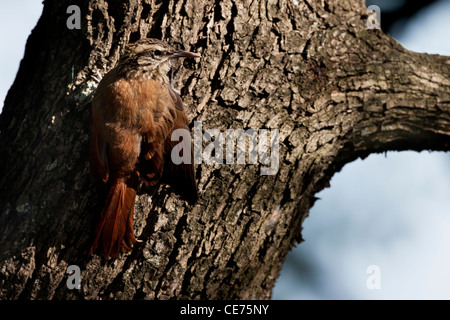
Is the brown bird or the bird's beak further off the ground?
the bird's beak

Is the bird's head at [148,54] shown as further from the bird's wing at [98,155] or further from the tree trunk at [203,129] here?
the bird's wing at [98,155]

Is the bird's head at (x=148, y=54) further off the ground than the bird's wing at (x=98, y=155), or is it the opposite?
the bird's head at (x=148, y=54)

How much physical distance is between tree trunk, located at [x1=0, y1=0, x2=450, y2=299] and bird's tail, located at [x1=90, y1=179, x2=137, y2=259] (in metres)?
0.06

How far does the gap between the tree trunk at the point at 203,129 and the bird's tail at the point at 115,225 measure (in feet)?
0.20

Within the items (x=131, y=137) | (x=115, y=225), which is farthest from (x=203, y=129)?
(x=115, y=225)

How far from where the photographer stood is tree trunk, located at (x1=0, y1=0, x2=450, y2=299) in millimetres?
2562

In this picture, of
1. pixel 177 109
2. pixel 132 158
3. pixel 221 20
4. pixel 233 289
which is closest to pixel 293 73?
pixel 221 20

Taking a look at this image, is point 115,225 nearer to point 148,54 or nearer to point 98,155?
point 98,155

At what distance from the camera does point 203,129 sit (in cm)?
269

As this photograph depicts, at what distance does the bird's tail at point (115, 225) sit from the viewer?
250 centimetres

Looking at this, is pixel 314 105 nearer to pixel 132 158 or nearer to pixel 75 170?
pixel 132 158

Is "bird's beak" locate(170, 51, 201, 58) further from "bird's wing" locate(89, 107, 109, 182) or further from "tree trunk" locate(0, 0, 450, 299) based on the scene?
"bird's wing" locate(89, 107, 109, 182)

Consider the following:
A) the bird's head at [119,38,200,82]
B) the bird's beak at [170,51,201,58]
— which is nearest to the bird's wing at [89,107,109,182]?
the bird's head at [119,38,200,82]

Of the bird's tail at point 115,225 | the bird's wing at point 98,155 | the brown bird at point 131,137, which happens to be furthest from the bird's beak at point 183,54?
the bird's tail at point 115,225
